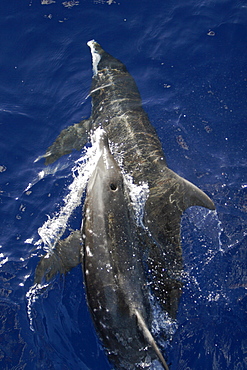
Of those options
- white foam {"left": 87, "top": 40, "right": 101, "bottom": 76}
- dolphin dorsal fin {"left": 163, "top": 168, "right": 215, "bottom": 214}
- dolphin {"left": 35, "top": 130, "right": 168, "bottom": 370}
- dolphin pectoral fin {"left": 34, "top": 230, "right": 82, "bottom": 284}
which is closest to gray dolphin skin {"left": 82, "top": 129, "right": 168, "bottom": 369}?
dolphin {"left": 35, "top": 130, "right": 168, "bottom": 370}

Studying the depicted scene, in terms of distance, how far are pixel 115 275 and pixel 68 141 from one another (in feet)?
16.8

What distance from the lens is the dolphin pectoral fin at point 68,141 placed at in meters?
10.1

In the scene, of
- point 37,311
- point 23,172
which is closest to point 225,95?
point 23,172

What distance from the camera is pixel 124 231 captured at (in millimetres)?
6453

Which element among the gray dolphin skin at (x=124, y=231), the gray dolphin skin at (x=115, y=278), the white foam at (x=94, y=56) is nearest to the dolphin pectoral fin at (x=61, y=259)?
the gray dolphin skin at (x=124, y=231)

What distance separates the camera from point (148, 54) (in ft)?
39.4

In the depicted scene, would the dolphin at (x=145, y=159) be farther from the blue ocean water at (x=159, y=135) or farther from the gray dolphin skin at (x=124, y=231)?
the blue ocean water at (x=159, y=135)

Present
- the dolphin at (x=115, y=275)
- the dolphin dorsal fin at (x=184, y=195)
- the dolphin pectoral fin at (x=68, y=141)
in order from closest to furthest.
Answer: the dolphin at (x=115, y=275)
the dolphin dorsal fin at (x=184, y=195)
the dolphin pectoral fin at (x=68, y=141)

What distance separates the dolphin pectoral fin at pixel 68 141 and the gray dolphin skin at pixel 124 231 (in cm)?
3

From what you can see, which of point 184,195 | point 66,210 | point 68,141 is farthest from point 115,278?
point 68,141

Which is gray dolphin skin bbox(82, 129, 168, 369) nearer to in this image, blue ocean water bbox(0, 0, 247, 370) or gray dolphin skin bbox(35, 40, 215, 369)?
gray dolphin skin bbox(35, 40, 215, 369)

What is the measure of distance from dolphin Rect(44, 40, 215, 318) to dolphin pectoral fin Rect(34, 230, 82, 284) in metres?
0.10

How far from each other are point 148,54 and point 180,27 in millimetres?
1496

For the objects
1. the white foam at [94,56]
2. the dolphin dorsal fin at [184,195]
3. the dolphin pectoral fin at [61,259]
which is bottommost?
the dolphin pectoral fin at [61,259]
